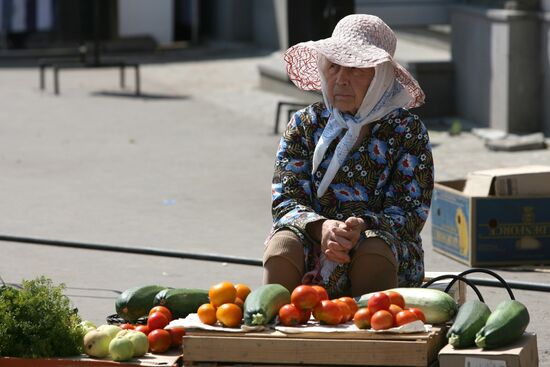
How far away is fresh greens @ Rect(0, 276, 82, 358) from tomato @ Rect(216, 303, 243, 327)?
566mm

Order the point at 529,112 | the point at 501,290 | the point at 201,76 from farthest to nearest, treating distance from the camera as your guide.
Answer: the point at 201,76 < the point at 529,112 < the point at 501,290

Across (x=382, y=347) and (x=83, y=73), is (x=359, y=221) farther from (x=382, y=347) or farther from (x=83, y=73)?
(x=83, y=73)

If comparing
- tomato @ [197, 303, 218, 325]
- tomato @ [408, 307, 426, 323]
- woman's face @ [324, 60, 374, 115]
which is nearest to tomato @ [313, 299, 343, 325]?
tomato @ [408, 307, 426, 323]

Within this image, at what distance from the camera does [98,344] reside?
185 inches

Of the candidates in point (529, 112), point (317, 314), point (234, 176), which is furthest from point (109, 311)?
point (529, 112)

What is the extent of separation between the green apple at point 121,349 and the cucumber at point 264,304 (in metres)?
0.42

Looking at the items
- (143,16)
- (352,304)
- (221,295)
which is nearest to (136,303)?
(221,295)

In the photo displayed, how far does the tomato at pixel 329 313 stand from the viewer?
4531 millimetres

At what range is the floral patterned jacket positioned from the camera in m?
5.18

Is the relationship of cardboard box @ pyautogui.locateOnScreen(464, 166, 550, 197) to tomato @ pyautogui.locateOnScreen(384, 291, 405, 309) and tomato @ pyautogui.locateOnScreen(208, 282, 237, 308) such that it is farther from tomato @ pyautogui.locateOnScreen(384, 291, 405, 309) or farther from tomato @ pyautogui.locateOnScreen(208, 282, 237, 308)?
tomato @ pyautogui.locateOnScreen(208, 282, 237, 308)

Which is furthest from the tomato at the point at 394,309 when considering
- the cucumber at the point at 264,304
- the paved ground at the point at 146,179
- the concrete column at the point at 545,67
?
the concrete column at the point at 545,67

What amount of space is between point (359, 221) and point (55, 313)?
46.8 inches

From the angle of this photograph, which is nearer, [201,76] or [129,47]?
[201,76]

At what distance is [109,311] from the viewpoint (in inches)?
258
